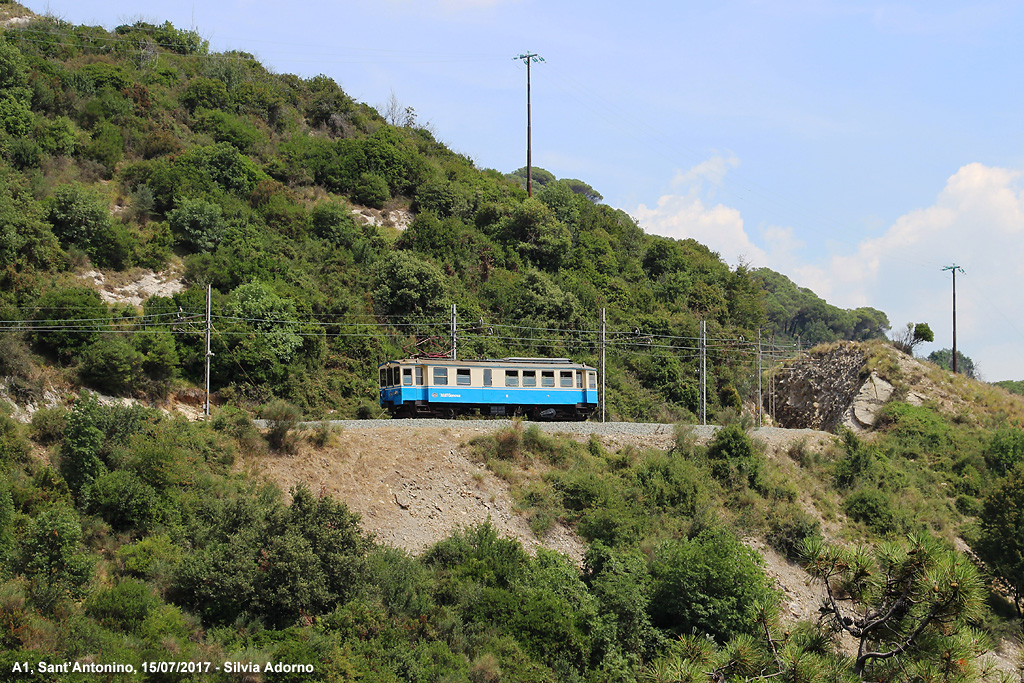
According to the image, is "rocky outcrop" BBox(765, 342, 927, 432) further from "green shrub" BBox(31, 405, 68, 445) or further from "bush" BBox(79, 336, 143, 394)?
"green shrub" BBox(31, 405, 68, 445)

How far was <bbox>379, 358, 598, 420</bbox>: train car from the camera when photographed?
3338 centimetres

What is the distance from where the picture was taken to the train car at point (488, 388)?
3338 cm

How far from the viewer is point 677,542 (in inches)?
1113

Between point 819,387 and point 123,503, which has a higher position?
point 819,387

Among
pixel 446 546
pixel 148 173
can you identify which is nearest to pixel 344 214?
pixel 148 173

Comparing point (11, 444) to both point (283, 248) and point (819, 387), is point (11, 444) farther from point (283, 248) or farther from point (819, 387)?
point (819, 387)

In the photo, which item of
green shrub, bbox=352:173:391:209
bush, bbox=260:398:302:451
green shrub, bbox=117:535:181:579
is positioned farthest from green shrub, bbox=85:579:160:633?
green shrub, bbox=352:173:391:209

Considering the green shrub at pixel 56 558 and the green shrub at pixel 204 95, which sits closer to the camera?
the green shrub at pixel 56 558

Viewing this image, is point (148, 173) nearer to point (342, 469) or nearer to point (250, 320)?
point (250, 320)

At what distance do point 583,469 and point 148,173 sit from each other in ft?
108

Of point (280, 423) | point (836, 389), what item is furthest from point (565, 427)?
point (836, 389)

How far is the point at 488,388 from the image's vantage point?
34.2 metres

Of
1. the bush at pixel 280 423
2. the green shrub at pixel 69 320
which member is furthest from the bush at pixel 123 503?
the green shrub at pixel 69 320

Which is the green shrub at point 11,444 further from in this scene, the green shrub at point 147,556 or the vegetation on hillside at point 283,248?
the vegetation on hillside at point 283,248
